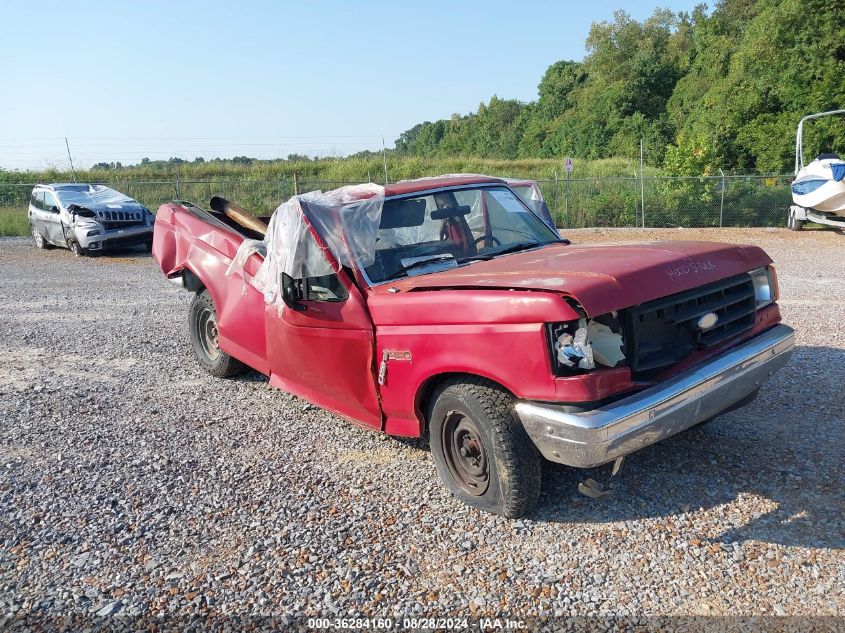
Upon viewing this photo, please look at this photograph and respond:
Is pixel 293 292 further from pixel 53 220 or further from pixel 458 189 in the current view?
pixel 53 220

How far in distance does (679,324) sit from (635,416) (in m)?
0.73

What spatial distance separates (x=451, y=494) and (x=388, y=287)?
4.21ft

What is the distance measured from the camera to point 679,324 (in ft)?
12.5

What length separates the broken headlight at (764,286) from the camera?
4508 mm

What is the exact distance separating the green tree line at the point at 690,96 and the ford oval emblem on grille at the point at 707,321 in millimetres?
24052

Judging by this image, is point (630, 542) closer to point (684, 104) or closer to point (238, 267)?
point (238, 267)

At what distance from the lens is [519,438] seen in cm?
360

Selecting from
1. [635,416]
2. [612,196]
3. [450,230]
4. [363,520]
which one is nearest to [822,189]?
[612,196]

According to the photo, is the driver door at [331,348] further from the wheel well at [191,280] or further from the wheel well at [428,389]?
the wheel well at [191,280]

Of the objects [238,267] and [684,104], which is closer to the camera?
[238,267]

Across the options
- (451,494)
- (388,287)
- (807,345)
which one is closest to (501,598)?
(451,494)

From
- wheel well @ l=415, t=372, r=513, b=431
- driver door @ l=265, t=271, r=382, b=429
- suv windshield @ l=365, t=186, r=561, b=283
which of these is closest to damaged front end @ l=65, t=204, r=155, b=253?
driver door @ l=265, t=271, r=382, b=429

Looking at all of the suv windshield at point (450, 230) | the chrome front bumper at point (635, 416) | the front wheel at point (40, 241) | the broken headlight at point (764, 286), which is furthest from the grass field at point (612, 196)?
the chrome front bumper at point (635, 416)

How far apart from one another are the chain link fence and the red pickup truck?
61.7 ft
